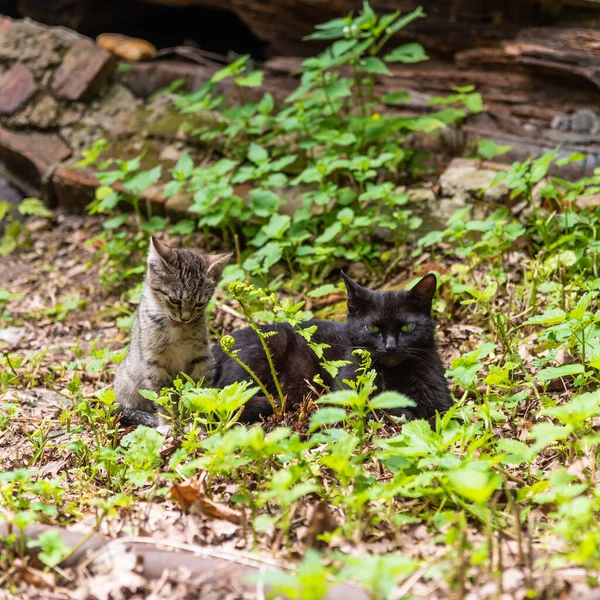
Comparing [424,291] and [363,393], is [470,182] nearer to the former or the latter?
[424,291]

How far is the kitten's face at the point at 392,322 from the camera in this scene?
4713mm

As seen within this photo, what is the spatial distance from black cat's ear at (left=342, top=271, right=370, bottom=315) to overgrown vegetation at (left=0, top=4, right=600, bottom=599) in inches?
20.8

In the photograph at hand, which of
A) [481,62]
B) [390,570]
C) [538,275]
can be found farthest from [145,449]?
[481,62]

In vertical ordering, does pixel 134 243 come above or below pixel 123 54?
below

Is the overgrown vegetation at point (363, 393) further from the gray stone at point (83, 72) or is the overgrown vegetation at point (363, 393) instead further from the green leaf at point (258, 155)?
the gray stone at point (83, 72)

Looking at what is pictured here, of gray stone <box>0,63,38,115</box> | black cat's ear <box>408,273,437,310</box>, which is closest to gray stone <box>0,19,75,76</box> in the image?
gray stone <box>0,63,38,115</box>

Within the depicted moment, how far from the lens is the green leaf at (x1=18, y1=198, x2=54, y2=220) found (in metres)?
8.62

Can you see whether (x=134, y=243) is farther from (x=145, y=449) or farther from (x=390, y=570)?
(x=390, y=570)

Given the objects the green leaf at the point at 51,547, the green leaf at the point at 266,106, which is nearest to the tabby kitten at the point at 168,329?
the green leaf at the point at 51,547

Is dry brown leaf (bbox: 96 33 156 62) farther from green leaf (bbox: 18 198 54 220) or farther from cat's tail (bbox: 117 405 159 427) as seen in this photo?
cat's tail (bbox: 117 405 159 427)

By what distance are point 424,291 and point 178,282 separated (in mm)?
1723

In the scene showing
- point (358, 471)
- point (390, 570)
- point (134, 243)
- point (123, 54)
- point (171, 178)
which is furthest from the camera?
point (123, 54)

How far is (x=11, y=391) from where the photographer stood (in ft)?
18.3

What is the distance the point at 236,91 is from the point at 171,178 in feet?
4.64
